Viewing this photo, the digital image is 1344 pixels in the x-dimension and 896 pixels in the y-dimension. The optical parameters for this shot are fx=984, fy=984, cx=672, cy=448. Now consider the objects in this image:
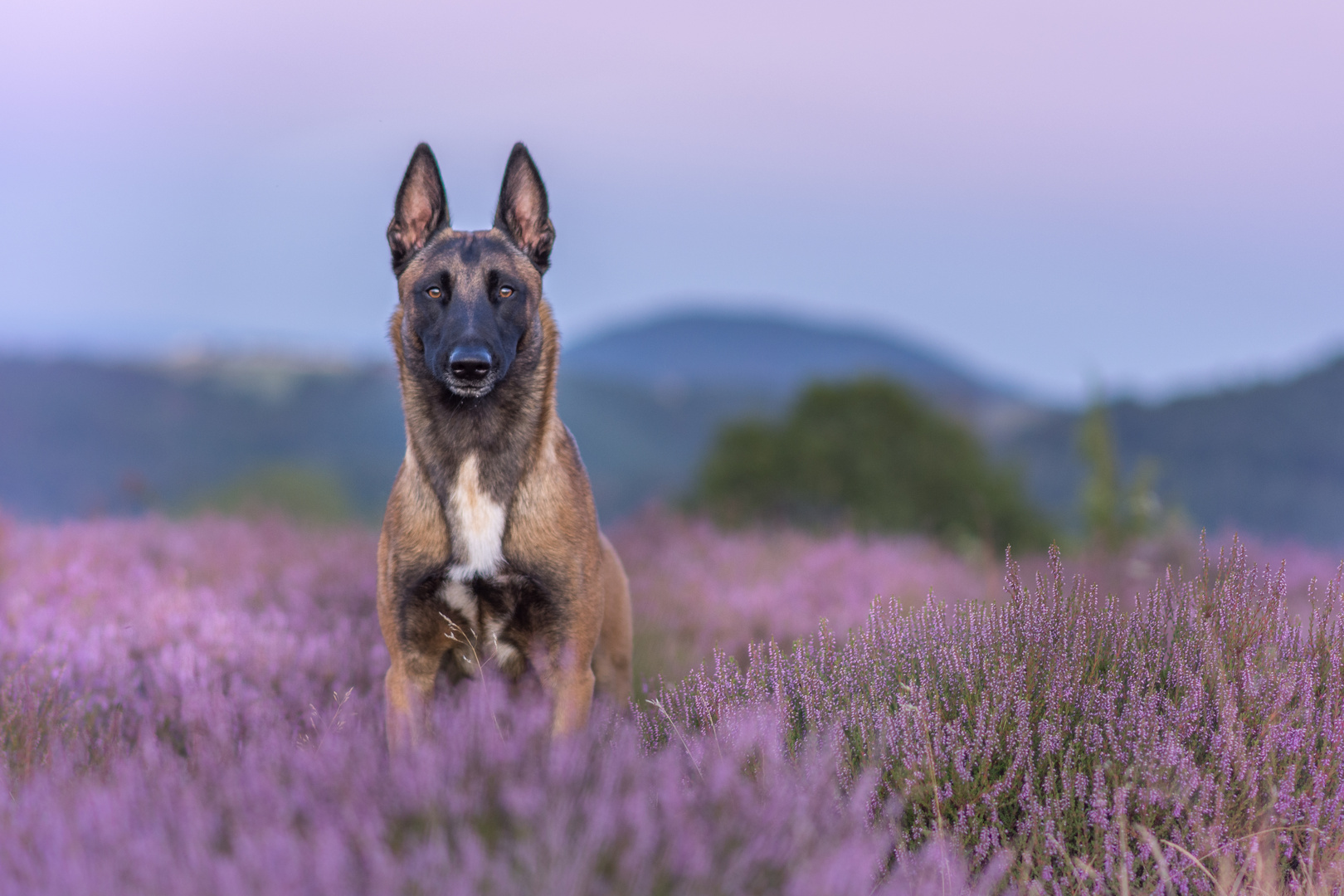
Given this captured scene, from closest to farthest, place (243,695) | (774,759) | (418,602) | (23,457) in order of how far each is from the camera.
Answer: (774,759) → (418,602) → (243,695) → (23,457)

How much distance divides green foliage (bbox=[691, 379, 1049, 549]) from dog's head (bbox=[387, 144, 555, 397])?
956cm

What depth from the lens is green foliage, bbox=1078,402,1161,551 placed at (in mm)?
11430

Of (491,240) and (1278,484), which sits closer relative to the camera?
(491,240)

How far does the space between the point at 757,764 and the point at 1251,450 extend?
3329 centimetres

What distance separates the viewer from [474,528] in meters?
3.63

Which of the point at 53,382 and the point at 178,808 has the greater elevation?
the point at 53,382

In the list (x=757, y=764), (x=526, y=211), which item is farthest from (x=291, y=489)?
(x=757, y=764)

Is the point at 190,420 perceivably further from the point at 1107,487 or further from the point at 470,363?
the point at 470,363

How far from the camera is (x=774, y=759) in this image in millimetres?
2592

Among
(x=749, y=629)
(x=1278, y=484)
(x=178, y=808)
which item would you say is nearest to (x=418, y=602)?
(x=178, y=808)

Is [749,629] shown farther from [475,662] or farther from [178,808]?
[178,808]

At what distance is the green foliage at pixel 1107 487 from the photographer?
11.4 meters

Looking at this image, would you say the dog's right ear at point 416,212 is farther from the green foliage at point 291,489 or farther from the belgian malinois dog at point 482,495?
the green foliage at point 291,489

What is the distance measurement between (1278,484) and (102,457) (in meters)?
41.1
